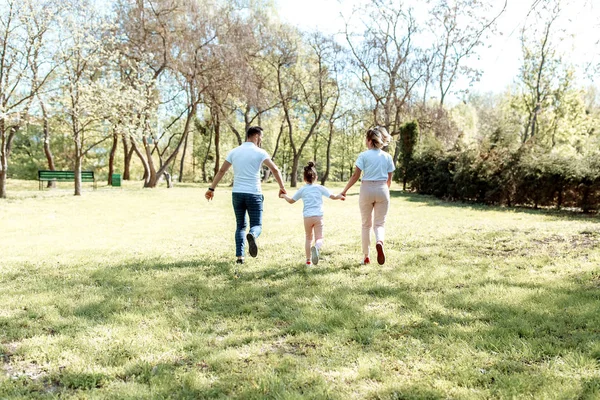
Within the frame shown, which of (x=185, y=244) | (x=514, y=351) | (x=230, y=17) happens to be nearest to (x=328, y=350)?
(x=514, y=351)

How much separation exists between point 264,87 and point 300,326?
26713mm

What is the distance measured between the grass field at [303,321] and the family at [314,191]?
50cm

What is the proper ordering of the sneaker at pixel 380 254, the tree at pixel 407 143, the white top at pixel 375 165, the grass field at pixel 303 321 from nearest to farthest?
the grass field at pixel 303 321 < the sneaker at pixel 380 254 < the white top at pixel 375 165 < the tree at pixel 407 143

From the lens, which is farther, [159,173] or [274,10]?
[274,10]

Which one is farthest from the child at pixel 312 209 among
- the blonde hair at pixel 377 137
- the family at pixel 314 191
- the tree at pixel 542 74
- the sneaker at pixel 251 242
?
→ the tree at pixel 542 74

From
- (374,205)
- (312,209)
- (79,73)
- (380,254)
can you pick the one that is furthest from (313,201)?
(79,73)

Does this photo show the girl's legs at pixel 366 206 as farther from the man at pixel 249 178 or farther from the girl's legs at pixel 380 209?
the man at pixel 249 178

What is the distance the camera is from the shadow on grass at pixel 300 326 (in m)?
2.80

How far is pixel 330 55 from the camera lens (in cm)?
2978

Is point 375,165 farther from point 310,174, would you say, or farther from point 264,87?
point 264,87

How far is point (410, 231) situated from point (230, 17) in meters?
22.4

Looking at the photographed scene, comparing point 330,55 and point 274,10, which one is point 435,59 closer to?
point 330,55

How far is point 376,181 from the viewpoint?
5.71 metres

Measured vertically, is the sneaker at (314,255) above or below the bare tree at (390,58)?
below
